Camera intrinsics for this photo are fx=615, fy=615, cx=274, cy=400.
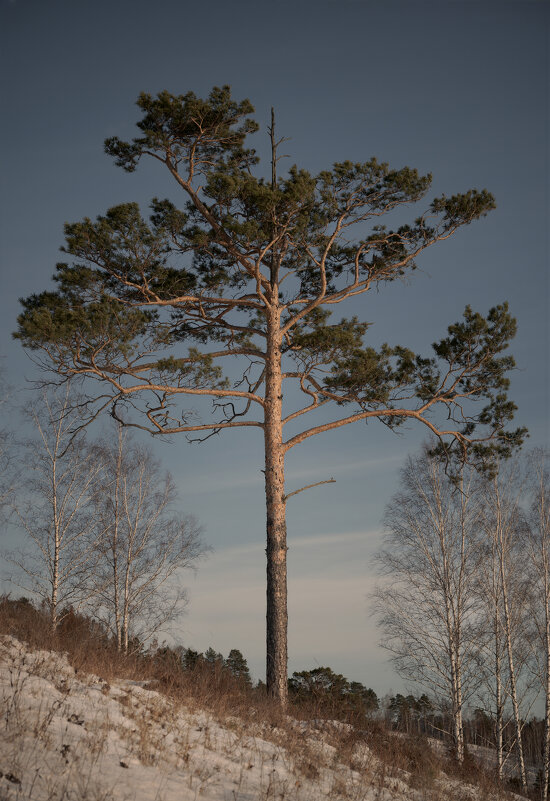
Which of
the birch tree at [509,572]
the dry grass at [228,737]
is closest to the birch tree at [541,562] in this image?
the birch tree at [509,572]

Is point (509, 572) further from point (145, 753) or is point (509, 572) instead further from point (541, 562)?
point (145, 753)

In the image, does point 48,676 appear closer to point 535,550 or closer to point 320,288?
point 320,288

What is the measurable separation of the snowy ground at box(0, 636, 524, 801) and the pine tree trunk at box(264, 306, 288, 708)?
6.72 feet

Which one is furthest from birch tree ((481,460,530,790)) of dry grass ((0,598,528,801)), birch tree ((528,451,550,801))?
dry grass ((0,598,528,801))

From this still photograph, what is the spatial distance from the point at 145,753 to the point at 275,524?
6.19 meters

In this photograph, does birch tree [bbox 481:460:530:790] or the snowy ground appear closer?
the snowy ground

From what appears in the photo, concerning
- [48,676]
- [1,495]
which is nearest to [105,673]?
[48,676]

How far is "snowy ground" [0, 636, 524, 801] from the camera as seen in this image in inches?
210

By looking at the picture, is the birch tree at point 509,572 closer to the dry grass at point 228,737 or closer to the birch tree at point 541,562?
the birch tree at point 541,562

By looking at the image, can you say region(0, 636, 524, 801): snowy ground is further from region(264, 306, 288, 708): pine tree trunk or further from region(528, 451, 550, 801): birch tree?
region(528, 451, 550, 801): birch tree

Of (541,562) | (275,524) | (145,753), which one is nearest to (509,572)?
(541,562)

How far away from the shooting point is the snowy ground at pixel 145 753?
17.5 feet

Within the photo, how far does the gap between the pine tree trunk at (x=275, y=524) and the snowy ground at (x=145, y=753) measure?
205cm

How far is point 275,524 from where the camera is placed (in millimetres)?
12117
